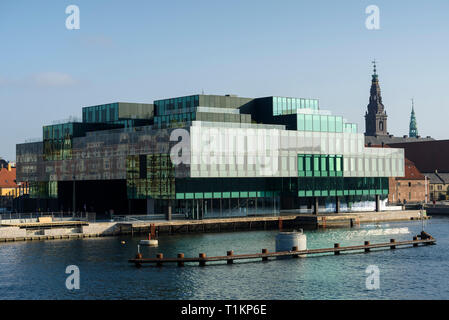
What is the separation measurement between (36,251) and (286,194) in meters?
56.2

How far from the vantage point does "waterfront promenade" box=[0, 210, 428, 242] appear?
102m

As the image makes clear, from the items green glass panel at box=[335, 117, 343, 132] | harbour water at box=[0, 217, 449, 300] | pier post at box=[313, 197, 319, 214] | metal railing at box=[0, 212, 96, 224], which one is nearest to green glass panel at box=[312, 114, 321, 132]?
green glass panel at box=[335, 117, 343, 132]

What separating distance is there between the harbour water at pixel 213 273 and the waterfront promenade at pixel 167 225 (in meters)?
3.75

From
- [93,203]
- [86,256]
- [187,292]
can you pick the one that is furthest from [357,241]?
[93,203]

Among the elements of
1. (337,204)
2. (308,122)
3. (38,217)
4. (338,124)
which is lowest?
(38,217)

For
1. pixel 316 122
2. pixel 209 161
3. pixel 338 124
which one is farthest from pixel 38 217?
pixel 338 124

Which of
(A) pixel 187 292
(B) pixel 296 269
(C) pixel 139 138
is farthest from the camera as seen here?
(C) pixel 139 138

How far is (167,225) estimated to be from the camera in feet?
368

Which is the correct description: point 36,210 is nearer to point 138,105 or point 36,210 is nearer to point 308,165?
point 138,105

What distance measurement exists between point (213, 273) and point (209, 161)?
156 feet

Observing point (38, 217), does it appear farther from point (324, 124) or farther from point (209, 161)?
point (324, 124)

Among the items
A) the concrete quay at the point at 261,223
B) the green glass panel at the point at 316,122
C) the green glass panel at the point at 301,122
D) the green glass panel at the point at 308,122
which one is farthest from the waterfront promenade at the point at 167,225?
the green glass panel at the point at 316,122
